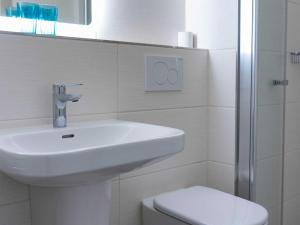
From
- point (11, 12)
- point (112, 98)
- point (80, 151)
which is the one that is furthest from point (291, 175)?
point (11, 12)

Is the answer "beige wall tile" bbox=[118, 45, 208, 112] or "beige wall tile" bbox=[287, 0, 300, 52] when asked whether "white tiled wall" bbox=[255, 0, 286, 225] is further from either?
Result: "beige wall tile" bbox=[118, 45, 208, 112]

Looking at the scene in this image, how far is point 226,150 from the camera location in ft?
5.16

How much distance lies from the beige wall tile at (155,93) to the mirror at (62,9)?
21cm

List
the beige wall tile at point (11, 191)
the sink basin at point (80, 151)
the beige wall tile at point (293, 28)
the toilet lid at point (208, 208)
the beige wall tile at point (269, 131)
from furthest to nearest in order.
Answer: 1. the beige wall tile at point (293, 28)
2. the beige wall tile at point (269, 131)
3. the toilet lid at point (208, 208)
4. the beige wall tile at point (11, 191)
5. the sink basin at point (80, 151)

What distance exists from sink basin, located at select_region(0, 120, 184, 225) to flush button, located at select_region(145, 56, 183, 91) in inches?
11.2

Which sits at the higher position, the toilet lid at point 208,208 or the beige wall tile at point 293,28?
the beige wall tile at point 293,28

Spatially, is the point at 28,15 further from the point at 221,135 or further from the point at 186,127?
the point at 221,135

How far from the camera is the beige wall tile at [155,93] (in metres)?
1.33

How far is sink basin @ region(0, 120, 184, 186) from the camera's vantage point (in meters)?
0.71

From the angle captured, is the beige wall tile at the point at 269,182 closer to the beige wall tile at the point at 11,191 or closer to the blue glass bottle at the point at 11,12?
the beige wall tile at the point at 11,191

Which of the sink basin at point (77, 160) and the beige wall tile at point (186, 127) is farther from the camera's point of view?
the beige wall tile at point (186, 127)

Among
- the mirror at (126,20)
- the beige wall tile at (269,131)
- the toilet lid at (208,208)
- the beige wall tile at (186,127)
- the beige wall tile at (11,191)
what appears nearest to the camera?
the beige wall tile at (11,191)

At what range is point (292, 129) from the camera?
1.72m

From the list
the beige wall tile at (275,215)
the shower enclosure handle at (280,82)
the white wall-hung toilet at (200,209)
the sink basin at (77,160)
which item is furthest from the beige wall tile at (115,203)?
the shower enclosure handle at (280,82)
